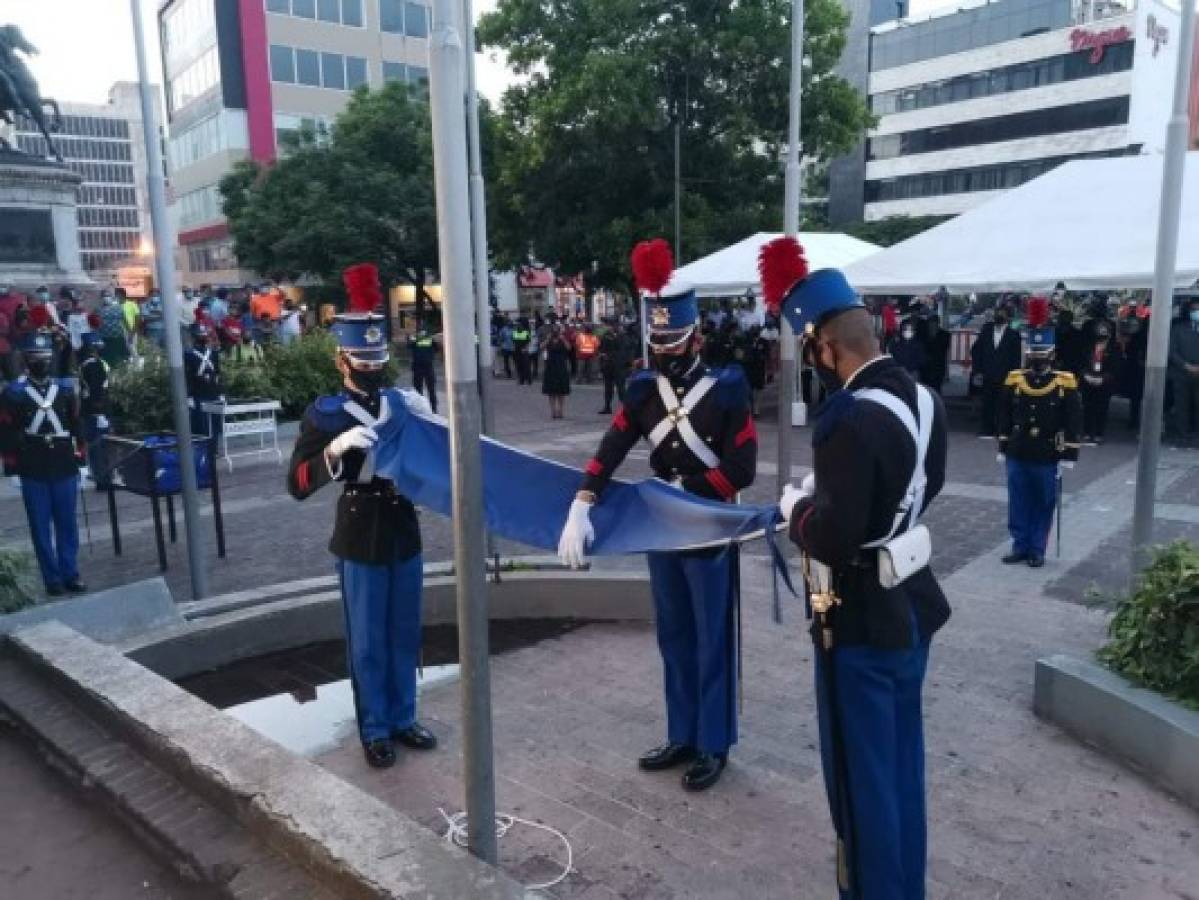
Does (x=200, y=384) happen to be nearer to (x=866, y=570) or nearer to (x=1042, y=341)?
(x=1042, y=341)

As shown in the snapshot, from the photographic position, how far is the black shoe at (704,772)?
4320 millimetres

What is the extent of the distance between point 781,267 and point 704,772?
2.33 metres

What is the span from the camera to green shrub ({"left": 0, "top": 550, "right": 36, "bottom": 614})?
5852 millimetres

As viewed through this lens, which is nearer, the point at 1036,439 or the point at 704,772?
the point at 704,772

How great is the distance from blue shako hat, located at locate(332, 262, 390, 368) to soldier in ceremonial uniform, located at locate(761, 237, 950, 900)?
2.08m

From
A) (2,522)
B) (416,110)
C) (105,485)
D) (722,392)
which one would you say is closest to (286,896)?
(722,392)

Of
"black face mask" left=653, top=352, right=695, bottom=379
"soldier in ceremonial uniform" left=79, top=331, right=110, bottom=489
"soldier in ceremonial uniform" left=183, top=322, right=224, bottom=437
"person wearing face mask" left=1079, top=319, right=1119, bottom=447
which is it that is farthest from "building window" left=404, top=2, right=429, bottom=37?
"black face mask" left=653, top=352, right=695, bottom=379

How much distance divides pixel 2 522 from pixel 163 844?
823 centimetres

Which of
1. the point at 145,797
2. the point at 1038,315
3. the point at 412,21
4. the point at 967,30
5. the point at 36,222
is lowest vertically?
the point at 145,797

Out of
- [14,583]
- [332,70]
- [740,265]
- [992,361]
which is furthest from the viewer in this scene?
[332,70]

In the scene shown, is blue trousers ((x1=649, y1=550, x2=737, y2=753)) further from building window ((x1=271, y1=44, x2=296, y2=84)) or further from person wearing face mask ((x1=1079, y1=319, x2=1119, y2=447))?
building window ((x1=271, y1=44, x2=296, y2=84))

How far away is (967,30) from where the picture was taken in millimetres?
60156

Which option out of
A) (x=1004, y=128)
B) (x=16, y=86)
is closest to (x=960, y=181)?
(x=1004, y=128)

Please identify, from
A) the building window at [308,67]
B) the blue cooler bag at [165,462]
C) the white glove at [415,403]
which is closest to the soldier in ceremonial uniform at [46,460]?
the blue cooler bag at [165,462]
